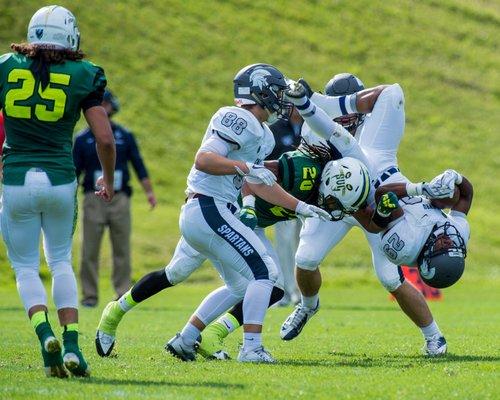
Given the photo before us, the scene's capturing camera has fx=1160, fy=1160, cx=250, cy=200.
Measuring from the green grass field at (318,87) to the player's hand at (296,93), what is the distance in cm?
175

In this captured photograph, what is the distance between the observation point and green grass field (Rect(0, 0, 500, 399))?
6648 millimetres

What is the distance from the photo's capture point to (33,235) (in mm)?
6785

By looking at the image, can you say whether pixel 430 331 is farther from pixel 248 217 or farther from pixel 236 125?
pixel 236 125

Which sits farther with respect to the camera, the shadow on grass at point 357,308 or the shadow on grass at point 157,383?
the shadow on grass at point 357,308

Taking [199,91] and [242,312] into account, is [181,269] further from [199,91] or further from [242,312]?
[199,91]

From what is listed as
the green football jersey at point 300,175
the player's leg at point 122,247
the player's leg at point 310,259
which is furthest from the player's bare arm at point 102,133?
the player's leg at point 122,247

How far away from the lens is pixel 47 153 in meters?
6.70

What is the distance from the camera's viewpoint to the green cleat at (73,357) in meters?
6.55

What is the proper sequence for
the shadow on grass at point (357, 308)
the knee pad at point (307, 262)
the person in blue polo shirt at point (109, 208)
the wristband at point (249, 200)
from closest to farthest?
the wristband at point (249, 200), the knee pad at point (307, 262), the shadow on grass at point (357, 308), the person in blue polo shirt at point (109, 208)

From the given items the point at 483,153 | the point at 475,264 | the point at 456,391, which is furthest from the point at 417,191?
the point at 483,153

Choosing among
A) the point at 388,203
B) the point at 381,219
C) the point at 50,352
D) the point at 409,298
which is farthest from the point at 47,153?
the point at 409,298

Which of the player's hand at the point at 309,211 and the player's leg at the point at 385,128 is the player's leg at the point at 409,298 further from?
the player's hand at the point at 309,211

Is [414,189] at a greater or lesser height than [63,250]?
greater

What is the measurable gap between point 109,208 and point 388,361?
24.8 ft
